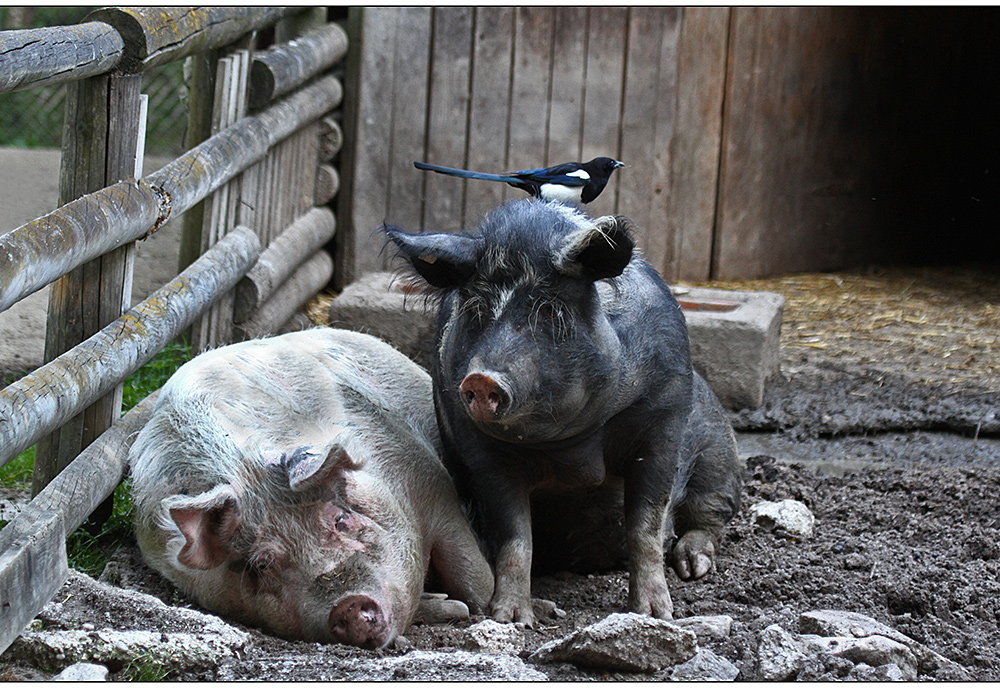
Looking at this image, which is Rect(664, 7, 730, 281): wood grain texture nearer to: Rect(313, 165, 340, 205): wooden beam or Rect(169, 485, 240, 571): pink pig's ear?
Rect(313, 165, 340, 205): wooden beam

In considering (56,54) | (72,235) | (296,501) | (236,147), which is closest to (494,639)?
(296,501)

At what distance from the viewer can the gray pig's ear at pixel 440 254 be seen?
2965mm

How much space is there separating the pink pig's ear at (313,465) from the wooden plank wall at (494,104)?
141 inches

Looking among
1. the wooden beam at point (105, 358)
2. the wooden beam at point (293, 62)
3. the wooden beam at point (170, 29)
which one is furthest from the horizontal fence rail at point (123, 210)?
the wooden beam at point (170, 29)

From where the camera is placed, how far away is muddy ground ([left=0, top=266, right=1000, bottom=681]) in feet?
9.32

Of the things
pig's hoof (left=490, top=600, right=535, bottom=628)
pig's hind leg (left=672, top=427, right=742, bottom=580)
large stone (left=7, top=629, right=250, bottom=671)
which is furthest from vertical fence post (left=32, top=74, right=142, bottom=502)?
pig's hind leg (left=672, top=427, right=742, bottom=580)

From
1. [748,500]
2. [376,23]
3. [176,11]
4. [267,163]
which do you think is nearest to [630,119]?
[376,23]

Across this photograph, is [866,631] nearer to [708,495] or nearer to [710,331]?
[708,495]

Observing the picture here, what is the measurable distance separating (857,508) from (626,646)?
1900 mm

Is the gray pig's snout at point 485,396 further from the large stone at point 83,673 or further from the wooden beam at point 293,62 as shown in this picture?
the wooden beam at point 293,62

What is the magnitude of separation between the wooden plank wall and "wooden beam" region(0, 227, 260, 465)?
1.96 m

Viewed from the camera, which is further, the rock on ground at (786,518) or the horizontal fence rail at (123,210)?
the rock on ground at (786,518)

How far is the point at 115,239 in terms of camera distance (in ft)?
10.3

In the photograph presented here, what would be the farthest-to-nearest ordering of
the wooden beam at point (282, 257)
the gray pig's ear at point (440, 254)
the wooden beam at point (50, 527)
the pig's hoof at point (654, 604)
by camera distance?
the wooden beam at point (282, 257)
the pig's hoof at point (654, 604)
the gray pig's ear at point (440, 254)
the wooden beam at point (50, 527)
